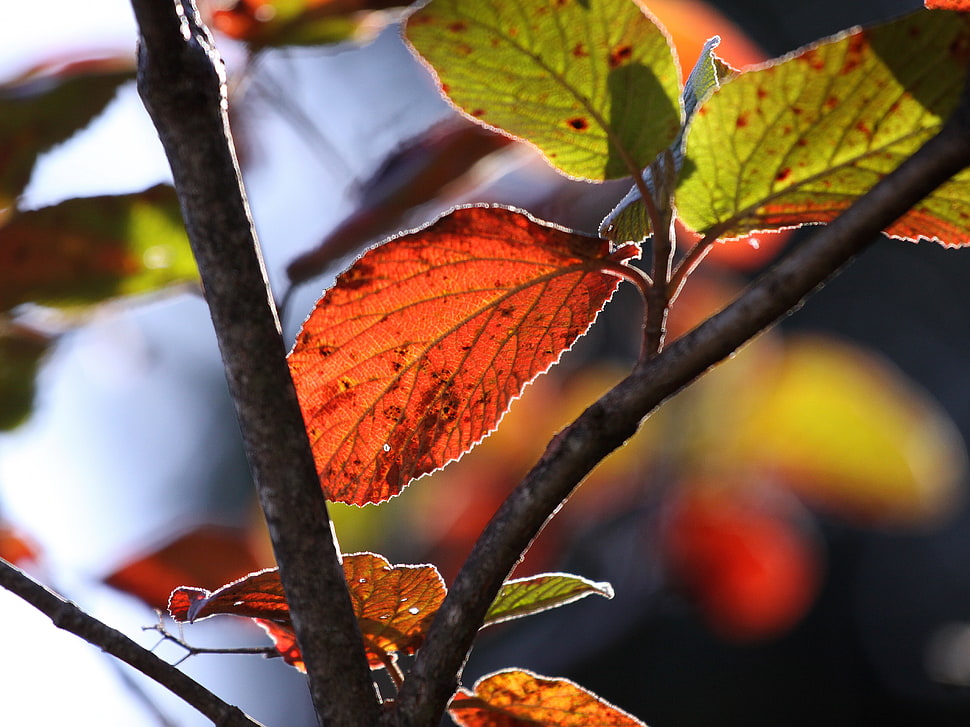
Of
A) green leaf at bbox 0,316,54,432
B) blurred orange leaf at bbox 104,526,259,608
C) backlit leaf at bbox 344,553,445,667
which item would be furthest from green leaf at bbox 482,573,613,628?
green leaf at bbox 0,316,54,432

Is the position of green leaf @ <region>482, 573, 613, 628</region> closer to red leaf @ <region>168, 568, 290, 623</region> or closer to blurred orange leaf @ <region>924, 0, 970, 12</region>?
red leaf @ <region>168, 568, 290, 623</region>

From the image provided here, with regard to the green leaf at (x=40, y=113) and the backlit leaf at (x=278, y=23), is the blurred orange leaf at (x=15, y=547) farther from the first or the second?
the backlit leaf at (x=278, y=23)

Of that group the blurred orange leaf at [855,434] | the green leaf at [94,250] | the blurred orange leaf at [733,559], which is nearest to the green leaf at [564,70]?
the green leaf at [94,250]

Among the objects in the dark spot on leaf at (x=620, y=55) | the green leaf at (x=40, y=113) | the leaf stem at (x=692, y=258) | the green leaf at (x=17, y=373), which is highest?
the green leaf at (x=40, y=113)

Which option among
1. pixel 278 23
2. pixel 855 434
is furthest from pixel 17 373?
pixel 855 434

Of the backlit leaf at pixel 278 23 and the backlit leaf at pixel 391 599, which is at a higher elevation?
the backlit leaf at pixel 278 23

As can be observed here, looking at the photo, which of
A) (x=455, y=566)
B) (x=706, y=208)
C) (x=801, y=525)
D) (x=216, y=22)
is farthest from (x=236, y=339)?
(x=801, y=525)
